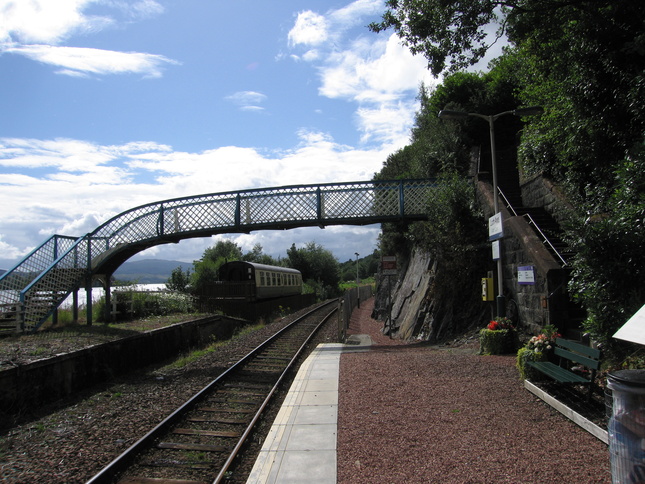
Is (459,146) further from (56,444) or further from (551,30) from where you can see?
(56,444)

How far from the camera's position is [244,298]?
23719 mm

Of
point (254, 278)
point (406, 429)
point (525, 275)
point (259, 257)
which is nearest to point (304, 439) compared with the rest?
point (406, 429)

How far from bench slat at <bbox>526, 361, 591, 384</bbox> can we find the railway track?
4044 mm

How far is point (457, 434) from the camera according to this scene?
16.8 feet

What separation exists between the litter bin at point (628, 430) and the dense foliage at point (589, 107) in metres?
3.13

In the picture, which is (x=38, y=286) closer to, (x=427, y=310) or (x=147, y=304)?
(x=147, y=304)

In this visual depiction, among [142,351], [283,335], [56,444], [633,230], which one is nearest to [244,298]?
[283,335]

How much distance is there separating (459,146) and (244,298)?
41.7 feet

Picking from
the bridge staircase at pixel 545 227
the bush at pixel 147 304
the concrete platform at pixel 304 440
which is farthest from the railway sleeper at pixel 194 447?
the bush at pixel 147 304

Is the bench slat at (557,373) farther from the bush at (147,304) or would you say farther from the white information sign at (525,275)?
the bush at (147,304)

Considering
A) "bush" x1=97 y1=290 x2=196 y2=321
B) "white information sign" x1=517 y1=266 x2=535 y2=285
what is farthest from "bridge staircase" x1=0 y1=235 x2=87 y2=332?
"white information sign" x1=517 y1=266 x2=535 y2=285

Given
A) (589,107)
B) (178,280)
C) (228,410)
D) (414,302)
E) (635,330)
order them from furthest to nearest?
(178,280) → (414,302) → (589,107) → (228,410) → (635,330)

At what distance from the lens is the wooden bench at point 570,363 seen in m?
5.61

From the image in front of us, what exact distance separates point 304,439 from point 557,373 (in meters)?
3.41
